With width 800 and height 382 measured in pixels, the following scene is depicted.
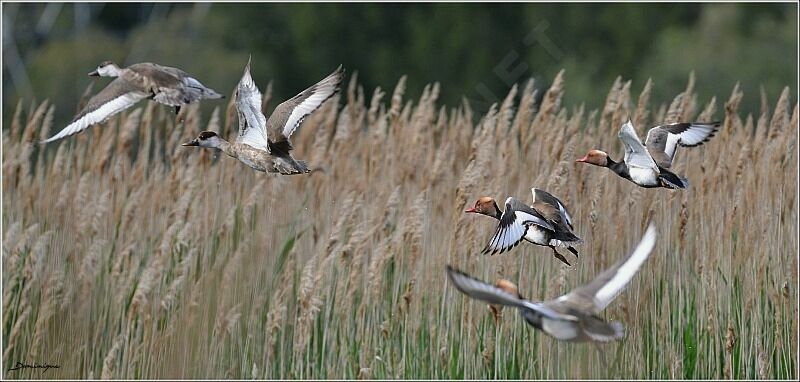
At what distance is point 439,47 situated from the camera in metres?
21.7

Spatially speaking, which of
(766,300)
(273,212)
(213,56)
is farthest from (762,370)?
(213,56)

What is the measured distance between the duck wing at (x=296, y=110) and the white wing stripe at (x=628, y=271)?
1043 millimetres

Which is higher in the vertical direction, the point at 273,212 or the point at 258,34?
the point at 258,34

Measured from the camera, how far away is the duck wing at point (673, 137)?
3.90 meters

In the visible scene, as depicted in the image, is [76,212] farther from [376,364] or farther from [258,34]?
[258,34]

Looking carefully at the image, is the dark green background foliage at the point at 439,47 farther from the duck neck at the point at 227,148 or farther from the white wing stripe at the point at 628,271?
the white wing stripe at the point at 628,271

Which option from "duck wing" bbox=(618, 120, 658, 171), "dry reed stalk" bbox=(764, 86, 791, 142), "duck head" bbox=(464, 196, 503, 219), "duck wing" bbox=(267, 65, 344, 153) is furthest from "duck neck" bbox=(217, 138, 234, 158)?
"dry reed stalk" bbox=(764, 86, 791, 142)

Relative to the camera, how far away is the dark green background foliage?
18922mm

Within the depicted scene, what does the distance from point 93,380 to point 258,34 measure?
18544 mm

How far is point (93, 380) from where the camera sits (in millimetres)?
4863

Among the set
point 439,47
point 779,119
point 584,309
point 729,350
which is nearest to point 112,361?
point 584,309

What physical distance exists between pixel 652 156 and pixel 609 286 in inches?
23.2

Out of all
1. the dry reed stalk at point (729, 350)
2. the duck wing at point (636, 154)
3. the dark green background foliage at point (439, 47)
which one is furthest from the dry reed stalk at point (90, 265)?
the dark green background foliage at point (439, 47)

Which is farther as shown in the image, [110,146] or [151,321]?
[110,146]
